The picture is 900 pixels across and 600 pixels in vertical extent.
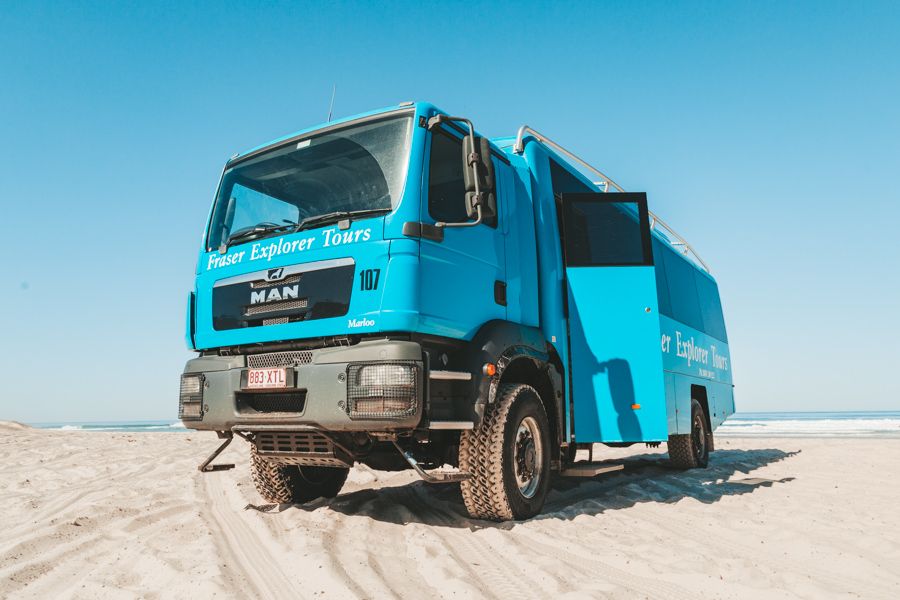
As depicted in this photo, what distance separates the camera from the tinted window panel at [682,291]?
8641 millimetres

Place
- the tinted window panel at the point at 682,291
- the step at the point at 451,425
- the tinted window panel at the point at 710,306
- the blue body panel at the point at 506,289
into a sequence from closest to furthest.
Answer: the step at the point at 451,425 → the blue body panel at the point at 506,289 → the tinted window panel at the point at 682,291 → the tinted window panel at the point at 710,306

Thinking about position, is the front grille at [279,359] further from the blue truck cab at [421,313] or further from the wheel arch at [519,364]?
the wheel arch at [519,364]

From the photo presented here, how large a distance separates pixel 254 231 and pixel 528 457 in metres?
2.92

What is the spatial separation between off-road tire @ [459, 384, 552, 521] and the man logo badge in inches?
71.3

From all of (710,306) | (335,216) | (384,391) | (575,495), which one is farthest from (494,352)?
(710,306)

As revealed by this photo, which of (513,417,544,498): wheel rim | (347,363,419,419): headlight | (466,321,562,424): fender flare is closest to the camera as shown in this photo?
(347,363,419,419): headlight

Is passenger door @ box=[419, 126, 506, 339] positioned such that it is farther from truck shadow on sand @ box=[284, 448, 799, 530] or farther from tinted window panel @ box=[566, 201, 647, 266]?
truck shadow on sand @ box=[284, 448, 799, 530]

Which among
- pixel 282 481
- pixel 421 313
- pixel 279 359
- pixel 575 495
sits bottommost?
pixel 575 495

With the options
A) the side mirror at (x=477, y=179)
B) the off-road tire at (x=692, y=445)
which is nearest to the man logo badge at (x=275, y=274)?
the side mirror at (x=477, y=179)

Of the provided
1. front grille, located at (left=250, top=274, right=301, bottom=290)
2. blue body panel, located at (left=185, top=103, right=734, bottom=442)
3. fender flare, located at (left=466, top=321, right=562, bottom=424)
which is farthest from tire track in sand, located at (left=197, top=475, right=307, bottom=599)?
front grille, located at (left=250, top=274, right=301, bottom=290)

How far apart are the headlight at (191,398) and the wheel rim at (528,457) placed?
8.21ft

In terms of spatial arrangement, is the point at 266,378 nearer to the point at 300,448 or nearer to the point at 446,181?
the point at 300,448

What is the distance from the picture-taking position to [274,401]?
4594 mm

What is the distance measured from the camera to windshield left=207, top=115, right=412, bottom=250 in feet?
→ 15.3
